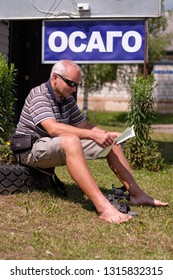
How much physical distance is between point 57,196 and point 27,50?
696 cm

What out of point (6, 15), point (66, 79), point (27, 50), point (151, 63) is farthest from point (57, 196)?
point (151, 63)

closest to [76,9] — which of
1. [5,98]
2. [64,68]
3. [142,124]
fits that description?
[142,124]

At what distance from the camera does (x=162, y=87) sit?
25.3 metres

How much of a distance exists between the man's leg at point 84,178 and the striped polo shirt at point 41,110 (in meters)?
0.40

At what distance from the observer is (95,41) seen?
8820 mm

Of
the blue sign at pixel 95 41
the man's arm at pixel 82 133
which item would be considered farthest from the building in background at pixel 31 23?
the man's arm at pixel 82 133

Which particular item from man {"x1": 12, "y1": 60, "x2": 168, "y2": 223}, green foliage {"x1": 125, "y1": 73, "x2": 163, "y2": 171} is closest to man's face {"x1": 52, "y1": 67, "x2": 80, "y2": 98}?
man {"x1": 12, "y1": 60, "x2": 168, "y2": 223}

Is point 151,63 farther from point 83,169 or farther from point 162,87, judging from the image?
point 83,169

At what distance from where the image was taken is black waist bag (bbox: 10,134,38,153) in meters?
5.53

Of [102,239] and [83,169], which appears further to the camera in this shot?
[83,169]

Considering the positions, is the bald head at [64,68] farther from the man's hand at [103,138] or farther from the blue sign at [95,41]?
the blue sign at [95,41]

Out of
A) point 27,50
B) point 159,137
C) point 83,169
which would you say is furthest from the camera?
point 159,137

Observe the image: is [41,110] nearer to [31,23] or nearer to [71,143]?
[71,143]

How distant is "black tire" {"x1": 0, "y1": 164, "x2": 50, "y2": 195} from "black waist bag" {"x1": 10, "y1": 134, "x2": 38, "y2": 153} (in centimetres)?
20
